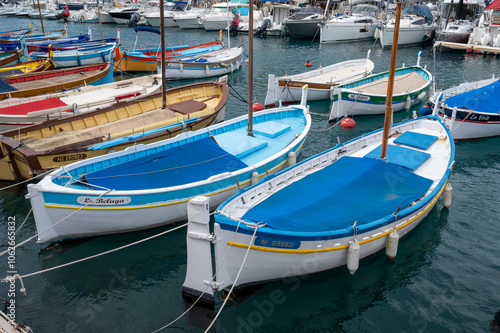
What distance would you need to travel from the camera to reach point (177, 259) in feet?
46.3

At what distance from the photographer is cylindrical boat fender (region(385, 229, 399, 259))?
13.0 m

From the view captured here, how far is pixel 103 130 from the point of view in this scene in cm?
2000

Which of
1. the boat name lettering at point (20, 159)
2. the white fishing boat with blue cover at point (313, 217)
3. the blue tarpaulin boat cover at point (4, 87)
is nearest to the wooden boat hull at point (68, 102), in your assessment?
the blue tarpaulin boat cover at point (4, 87)

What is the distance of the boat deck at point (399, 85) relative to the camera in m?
28.3

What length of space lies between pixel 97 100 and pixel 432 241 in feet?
64.3

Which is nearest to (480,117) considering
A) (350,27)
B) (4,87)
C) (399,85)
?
(399,85)

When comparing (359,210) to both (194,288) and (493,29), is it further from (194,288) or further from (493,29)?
(493,29)

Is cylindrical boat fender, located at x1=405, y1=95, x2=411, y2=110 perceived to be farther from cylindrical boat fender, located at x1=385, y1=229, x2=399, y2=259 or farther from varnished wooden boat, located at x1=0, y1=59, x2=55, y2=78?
varnished wooden boat, located at x1=0, y1=59, x2=55, y2=78

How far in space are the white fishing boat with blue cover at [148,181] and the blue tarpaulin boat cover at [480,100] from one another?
10.9 metres

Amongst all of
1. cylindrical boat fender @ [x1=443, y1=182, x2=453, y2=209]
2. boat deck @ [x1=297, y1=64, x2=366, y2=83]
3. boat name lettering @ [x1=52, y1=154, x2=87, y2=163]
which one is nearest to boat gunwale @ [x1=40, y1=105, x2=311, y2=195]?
boat name lettering @ [x1=52, y1=154, x2=87, y2=163]

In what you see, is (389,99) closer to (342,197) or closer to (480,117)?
(342,197)

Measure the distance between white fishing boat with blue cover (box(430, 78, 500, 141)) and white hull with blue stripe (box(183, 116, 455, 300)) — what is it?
23.5 ft

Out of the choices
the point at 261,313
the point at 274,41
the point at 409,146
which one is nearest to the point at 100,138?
the point at 261,313

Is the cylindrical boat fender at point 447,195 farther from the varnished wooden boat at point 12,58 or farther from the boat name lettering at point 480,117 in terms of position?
the varnished wooden boat at point 12,58
